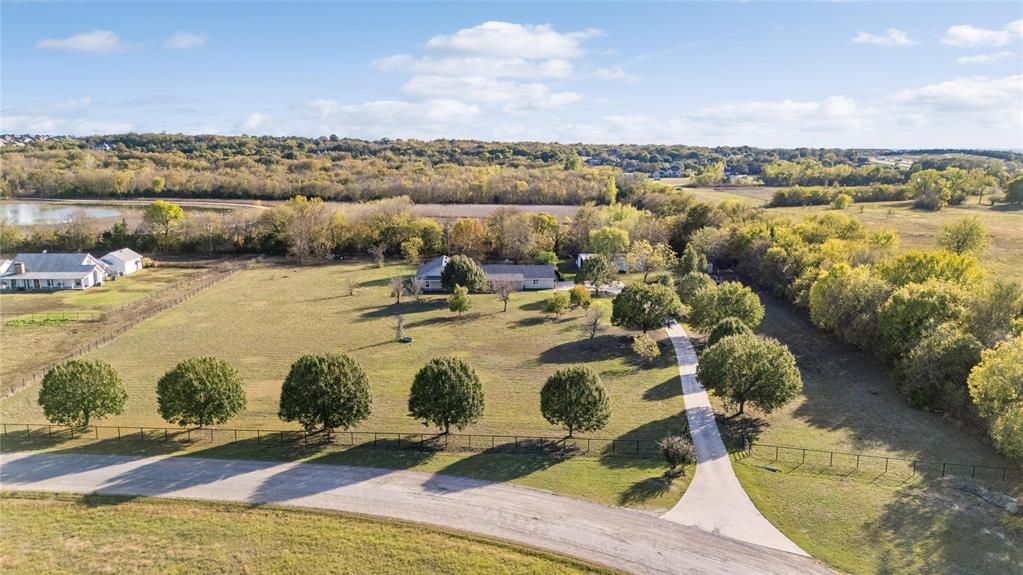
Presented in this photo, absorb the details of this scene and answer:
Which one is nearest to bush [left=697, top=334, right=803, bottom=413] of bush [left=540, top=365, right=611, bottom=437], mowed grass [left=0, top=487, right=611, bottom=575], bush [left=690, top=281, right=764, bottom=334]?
bush [left=540, top=365, right=611, bottom=437]

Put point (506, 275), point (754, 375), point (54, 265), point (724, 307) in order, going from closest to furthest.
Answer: point (754, 375) < point (724, 307) < point (506, 275) < point (54, 265)

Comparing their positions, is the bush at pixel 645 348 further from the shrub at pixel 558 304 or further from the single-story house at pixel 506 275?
the single-story house at pixel 506 275

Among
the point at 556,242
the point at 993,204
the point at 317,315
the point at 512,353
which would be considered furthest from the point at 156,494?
the point at 993,204

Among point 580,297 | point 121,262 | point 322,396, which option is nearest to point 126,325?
point 121,262

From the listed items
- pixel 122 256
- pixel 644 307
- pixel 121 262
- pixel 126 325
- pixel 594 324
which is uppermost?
pixel 122 256

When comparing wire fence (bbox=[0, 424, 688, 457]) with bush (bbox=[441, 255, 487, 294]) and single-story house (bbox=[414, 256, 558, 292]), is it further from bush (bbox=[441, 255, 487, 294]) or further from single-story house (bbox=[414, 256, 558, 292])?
single-story house (bbox=[414, 256, 558, 292])

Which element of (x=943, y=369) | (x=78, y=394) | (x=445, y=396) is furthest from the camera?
(x=943, y=369)

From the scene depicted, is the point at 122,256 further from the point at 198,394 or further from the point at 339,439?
the point at 339,439
